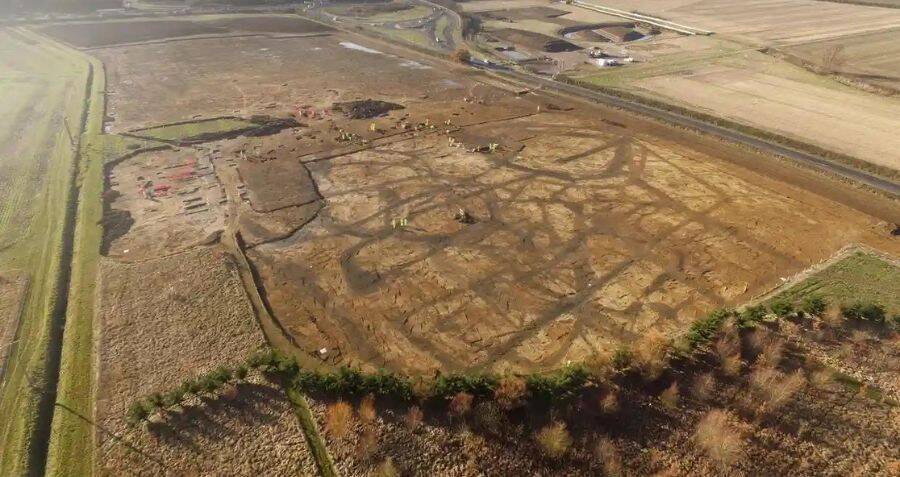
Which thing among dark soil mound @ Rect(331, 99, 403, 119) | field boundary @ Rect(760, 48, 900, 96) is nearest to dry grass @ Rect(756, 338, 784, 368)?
dark soil mound @ Rect(331, 99, 403, 119)

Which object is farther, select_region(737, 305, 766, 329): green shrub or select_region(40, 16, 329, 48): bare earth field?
select_region(40, 16, 329, 48): bare earth field

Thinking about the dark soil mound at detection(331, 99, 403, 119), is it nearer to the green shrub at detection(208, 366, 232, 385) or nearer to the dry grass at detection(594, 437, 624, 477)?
the green shrub at detection(208, 366, 232, 385)

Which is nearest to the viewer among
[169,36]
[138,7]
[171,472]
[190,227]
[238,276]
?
[171,472]

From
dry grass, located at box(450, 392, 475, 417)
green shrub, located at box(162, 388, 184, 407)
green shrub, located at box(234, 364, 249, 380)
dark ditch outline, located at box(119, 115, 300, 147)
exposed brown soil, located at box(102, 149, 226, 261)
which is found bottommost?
dry grass, located at box(450, 392, 475, 417)

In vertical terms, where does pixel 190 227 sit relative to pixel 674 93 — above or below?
below

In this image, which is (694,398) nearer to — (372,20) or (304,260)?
(304,260)

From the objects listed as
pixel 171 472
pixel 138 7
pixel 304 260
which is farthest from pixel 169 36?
pixel 171 472
